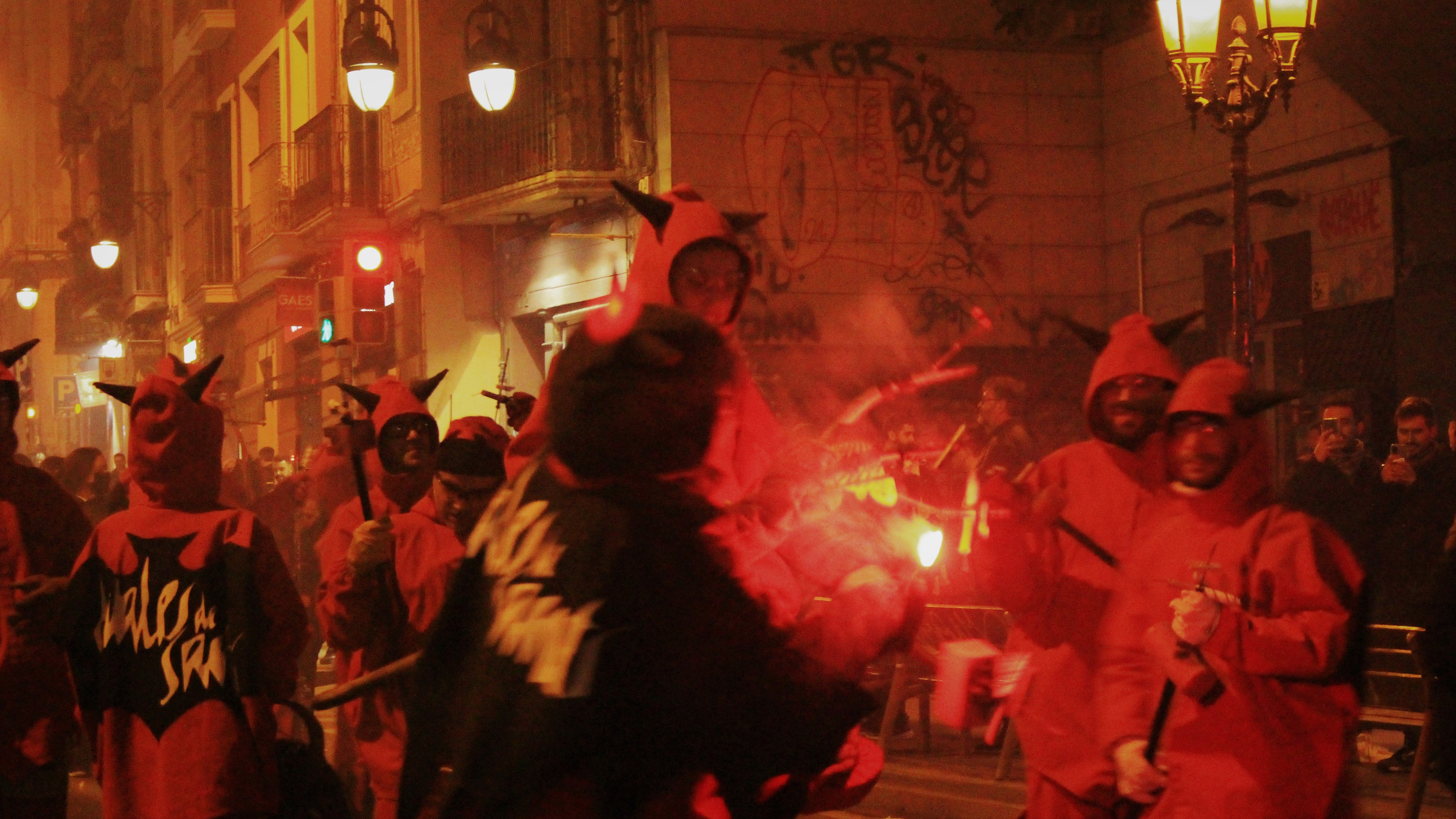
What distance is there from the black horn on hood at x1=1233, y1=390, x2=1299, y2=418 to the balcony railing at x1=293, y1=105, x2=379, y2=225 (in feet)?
66.1

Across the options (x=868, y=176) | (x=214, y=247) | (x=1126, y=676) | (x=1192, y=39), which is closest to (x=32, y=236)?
(x=214, y=247)

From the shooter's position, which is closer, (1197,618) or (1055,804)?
(1197,618)

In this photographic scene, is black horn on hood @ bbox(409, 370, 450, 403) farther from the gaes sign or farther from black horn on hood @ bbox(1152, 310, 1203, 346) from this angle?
the gaes sign

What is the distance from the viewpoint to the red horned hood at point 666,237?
463 cm

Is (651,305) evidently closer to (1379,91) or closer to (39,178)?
(1379,91)

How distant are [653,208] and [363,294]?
13955 millimetres

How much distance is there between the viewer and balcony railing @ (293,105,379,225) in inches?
961

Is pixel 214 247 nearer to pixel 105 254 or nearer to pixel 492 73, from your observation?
pixel 105 254

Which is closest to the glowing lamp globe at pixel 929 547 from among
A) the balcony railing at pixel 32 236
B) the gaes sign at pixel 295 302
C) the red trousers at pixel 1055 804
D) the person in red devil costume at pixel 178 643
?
the red trousers at pixel 1055 804

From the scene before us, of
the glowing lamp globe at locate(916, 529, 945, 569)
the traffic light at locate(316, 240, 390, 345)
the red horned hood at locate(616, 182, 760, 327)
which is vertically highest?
the traffic light at locate(316, 240, 390, 345)

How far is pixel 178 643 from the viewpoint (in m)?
5.63

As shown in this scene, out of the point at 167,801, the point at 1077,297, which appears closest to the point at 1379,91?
the point at 1077,297

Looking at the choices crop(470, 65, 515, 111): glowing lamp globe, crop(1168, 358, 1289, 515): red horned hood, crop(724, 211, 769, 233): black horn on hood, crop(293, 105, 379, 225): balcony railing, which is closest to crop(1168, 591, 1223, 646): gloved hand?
crop(1168, 358, 1289, 515): red horned hood

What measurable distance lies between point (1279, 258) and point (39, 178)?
4919 cm
